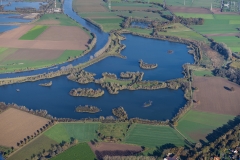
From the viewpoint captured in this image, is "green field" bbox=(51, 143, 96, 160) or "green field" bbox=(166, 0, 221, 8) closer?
"green field" bbox=(51, 143, 96, 160)

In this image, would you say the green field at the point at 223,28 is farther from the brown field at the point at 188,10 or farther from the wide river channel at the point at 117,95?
the wide river channel at the point at 117,95

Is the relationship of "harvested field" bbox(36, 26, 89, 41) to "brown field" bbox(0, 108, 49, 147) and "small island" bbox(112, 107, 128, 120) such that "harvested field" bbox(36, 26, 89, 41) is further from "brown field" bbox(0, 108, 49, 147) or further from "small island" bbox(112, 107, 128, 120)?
"brown field" bbox(0, 108, 49, 147)

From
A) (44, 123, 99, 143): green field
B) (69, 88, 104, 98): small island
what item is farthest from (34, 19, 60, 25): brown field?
(44, 123, 99, 143): green field

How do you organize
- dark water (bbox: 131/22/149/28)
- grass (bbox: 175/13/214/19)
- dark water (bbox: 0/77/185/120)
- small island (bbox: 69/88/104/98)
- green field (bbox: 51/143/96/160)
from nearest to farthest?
green field (bbox: 51/143/96/160), dark water (bbox: 0/77/185/120), small island (bbox: 69/88/104/98), dark water (bbox: 131/22/149/28), grass (bbox: 175/13/214/19)

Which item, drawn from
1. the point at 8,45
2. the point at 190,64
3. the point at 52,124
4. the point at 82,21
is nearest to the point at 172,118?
the point at 52,124

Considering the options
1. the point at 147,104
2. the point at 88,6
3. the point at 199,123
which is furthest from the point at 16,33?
the point at 199,123

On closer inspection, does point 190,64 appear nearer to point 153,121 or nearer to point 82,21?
point 153,121

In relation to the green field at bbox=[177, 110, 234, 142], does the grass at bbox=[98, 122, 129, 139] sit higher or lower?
lower
